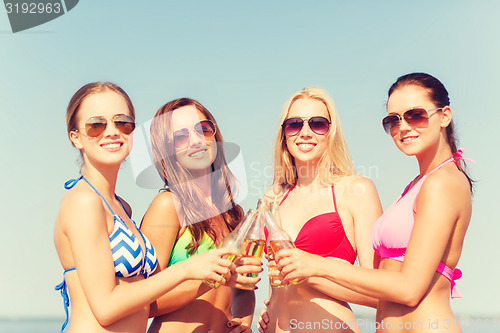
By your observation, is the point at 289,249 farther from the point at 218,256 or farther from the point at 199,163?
the point at 199,163

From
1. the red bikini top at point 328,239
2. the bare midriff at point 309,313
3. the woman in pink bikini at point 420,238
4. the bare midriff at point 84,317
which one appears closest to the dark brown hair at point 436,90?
the woman in pink bikini at point 420,238

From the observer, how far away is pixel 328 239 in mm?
5012

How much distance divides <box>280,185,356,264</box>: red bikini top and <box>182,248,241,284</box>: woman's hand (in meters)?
1.33

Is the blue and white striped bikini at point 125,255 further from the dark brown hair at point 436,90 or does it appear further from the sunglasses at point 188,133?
the dark brown hair at point 436,90

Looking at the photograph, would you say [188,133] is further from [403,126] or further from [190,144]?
[403,126]

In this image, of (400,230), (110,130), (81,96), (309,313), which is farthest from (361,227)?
(81,96)

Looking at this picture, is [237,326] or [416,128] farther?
[237,326]

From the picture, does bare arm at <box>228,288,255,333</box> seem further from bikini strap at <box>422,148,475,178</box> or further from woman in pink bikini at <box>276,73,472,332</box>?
bikini strap at <box>422,148,475,178</box>

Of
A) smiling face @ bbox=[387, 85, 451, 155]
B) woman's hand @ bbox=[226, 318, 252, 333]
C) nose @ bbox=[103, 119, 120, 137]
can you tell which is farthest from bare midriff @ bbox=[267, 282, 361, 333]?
nose @ bbox=[103, 119, 120, 137]

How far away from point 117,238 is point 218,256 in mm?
871

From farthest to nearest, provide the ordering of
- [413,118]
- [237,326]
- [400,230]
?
[237,326] < [413,118] < [400,230]

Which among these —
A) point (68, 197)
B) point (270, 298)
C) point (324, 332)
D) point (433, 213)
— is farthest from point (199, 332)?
point (433, 213)

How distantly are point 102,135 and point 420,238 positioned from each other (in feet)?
9.19

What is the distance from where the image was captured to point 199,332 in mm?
4961
